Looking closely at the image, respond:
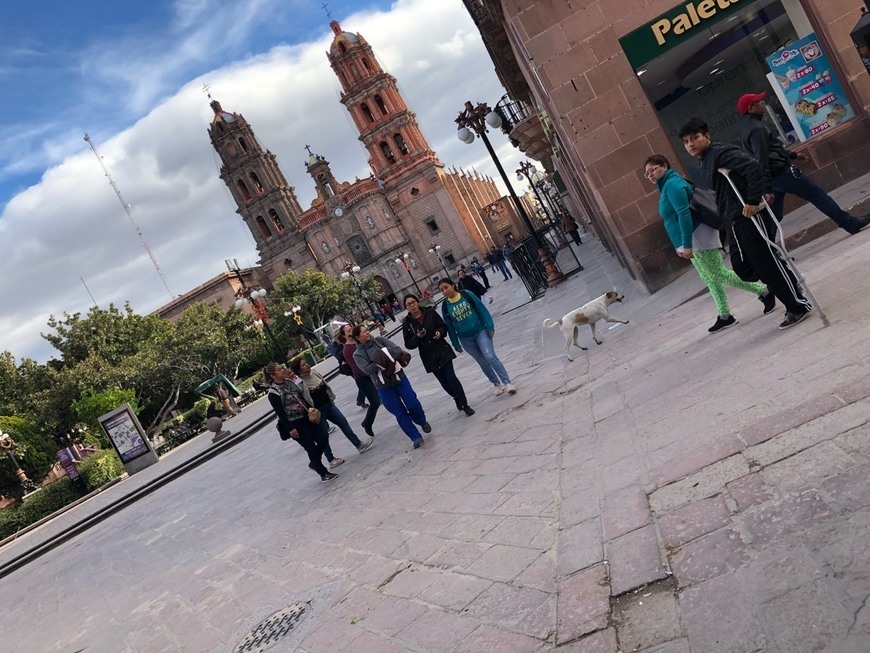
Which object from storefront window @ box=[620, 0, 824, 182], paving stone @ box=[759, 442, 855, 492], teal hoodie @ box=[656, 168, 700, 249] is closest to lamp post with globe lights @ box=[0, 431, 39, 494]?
storefront window @ box=[620, 0, 824, 182]

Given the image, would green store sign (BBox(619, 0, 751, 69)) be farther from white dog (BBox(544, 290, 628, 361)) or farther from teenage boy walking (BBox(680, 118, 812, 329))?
teenage boy walking (BBox(680, 118, 812, 329))

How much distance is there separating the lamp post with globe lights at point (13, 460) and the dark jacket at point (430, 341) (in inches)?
1003

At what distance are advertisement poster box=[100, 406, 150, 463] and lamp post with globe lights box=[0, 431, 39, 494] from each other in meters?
7.06

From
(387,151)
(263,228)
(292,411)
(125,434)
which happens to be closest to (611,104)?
(292,411)

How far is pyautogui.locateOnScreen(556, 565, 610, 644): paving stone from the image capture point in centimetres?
260

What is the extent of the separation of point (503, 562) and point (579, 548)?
48 centimetres

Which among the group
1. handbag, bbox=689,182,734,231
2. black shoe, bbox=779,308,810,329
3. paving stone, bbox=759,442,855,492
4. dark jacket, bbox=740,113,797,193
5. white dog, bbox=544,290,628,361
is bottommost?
paving stone, bbox=759,442,855,492

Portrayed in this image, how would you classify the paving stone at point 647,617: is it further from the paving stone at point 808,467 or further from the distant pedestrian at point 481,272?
the distant pedestrian at point 481,272

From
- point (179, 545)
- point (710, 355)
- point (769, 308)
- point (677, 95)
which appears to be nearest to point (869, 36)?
point (677, 95)

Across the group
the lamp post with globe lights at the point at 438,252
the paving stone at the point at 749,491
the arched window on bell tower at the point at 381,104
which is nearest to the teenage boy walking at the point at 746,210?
the paving stone at the point at 749,491

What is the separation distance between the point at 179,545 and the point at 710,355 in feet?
22.6

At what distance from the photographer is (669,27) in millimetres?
9648

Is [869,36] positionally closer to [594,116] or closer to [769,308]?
[594,116]

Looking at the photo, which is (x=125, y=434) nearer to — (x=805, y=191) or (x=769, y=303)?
(x=769, y=303)
